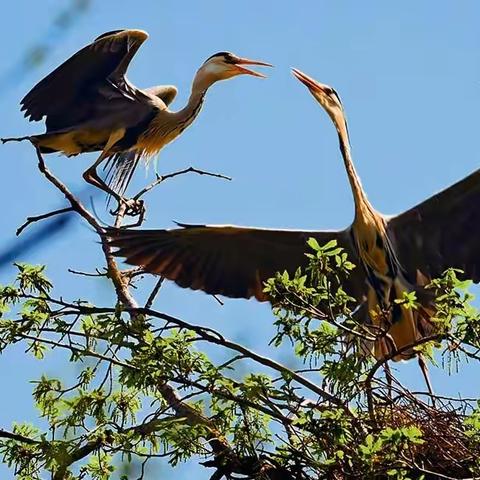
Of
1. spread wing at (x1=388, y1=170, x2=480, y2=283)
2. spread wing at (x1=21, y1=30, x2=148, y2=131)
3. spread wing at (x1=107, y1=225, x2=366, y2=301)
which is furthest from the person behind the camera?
spread wing at (x1=21, y1=30, x2=148, y2=131)

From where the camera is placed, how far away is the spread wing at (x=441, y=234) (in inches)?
251

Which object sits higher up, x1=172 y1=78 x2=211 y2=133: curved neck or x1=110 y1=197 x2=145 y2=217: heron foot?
x1=172 y1=78 x2=211 y2=133: curved neck

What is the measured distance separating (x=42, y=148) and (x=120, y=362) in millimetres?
3033

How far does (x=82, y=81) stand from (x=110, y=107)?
0.26 m

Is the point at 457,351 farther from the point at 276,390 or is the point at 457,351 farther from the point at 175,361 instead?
the point at 175,361

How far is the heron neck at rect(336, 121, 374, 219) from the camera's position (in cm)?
635

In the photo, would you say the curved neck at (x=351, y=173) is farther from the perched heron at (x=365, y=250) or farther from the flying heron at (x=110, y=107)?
the flying heron at (x=110, y=107)

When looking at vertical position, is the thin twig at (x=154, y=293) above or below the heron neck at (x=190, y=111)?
below

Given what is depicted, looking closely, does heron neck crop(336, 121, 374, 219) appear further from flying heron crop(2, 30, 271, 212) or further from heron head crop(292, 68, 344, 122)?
flying heron crop(2, 30, 271, 212)

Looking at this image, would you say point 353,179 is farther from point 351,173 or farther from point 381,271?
point 381,271

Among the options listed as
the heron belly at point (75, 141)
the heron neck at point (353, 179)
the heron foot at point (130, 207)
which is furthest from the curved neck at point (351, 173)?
the heron belly at point (75, 141)

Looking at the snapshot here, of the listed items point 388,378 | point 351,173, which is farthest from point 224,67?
point 388,378

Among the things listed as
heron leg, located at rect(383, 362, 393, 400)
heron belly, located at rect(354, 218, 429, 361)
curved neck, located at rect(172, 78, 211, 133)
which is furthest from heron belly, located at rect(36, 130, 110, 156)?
heron leg, located at rect(383, 362, 393, 400)

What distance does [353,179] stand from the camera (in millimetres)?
6426
